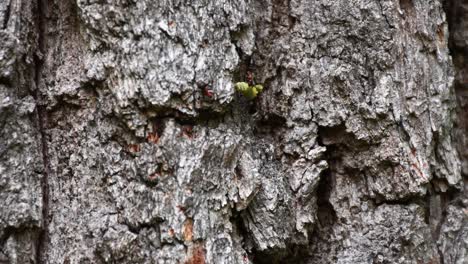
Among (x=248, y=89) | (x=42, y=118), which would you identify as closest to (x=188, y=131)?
(x=248, y=89)

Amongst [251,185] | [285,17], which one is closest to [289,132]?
[251,185]

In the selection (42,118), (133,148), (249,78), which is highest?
(249,78)

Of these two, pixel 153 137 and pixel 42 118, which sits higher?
pixel 42 118

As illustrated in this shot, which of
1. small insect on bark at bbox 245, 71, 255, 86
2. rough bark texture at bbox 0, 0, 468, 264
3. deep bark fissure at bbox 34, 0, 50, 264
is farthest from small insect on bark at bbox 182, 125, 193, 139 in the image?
deep bark fissure at bbox 34, 0, 50, 264

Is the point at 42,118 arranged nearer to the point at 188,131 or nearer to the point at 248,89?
the point at 188,131

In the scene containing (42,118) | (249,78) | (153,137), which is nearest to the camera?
(153,137)

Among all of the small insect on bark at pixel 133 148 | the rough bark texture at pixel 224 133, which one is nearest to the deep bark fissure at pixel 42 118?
the rough bark texture at pixel 224 133

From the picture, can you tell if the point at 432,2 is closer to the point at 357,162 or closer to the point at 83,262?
the point at 357,162
